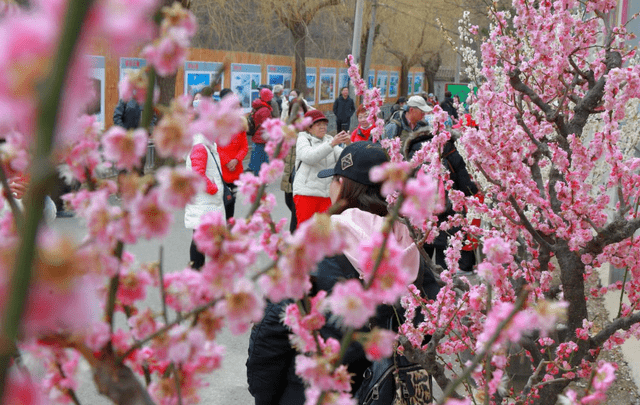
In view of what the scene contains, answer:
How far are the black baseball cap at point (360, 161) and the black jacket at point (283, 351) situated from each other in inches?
16.3

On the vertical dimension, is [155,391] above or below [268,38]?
below

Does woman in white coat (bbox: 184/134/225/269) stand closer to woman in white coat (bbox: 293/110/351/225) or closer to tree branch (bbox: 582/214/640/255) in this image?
woman in white coat (bbox: 293/110/351/225)

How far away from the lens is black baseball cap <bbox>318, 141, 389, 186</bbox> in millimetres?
2600

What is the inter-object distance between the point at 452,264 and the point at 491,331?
234cm

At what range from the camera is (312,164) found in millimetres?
6258

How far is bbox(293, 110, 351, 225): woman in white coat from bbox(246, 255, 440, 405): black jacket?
3.68 m

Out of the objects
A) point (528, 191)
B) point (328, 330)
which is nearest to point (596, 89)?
point (528, 191)

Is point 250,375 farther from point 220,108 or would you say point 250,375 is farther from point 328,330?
point 220,108

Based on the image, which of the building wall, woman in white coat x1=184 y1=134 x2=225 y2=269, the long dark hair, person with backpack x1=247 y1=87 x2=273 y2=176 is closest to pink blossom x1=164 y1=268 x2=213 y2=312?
the long dark hair

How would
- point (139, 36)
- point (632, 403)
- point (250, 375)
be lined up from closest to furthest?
point (139, 36), point (250, 375), point (632, 403)

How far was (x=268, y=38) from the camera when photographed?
2022cm

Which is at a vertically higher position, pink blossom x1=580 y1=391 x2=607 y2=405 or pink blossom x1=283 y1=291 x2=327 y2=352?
pink blossom x1=283 y1=291 x2=327 y2=352

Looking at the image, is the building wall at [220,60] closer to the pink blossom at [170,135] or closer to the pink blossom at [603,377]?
the pink blossom at [603,377]

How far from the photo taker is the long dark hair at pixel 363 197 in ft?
8.37
